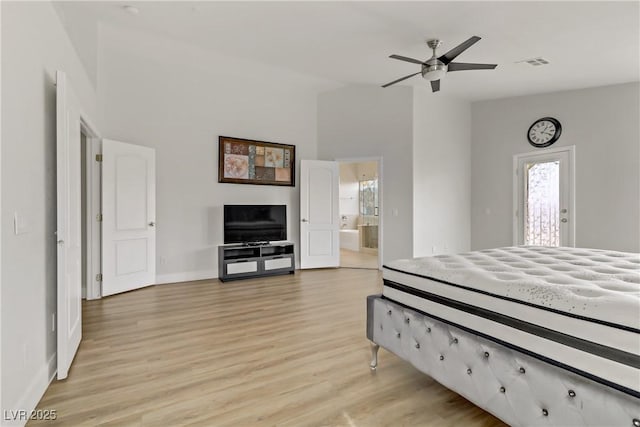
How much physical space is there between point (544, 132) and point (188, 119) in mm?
5980

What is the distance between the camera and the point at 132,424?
177 centimetres

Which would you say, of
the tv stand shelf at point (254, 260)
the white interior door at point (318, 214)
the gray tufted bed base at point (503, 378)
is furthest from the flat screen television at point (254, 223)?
the gray tufted bed base at point (503, 378)

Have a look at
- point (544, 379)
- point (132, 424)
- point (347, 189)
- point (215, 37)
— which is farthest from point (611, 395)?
point (347, 189)

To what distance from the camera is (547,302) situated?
1432mm

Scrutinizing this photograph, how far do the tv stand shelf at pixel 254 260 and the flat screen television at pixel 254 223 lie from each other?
14cm

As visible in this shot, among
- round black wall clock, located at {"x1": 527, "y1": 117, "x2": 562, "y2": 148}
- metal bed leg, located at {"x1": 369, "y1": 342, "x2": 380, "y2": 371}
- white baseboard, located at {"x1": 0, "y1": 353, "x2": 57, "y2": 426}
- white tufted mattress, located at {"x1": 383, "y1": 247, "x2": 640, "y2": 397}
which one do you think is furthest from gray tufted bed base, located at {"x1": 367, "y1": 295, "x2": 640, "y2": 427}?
round black wall clock, located at {"x1": 527, "y1": 117, "x2": 562, "y2": 148}

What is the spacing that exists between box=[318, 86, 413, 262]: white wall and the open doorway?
285cm

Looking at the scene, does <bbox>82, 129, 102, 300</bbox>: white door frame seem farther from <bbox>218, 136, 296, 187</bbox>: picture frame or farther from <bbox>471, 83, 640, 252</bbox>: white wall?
<bbox>471, 83, 640, 252</bbox>: white wall

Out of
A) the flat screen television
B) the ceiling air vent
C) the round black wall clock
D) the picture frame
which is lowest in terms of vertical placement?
the flat screen television

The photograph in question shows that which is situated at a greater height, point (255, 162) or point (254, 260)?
point (255, 162)

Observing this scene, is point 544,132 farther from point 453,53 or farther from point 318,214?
point 318,214

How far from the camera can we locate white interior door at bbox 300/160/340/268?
20.2 ft

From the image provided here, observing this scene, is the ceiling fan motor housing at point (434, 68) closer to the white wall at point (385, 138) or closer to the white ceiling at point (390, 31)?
the white ceiling at point (390, 31)

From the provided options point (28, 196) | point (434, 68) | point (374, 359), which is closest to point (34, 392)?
point (28, 196)
